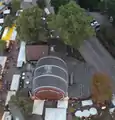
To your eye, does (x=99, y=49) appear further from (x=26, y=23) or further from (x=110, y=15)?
(x=26, y=23)

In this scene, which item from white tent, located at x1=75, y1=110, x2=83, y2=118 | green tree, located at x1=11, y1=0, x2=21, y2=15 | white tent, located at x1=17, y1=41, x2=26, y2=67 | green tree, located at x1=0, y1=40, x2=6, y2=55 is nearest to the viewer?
white tent, located at x1=75, y1=110, x2=83, y2=118

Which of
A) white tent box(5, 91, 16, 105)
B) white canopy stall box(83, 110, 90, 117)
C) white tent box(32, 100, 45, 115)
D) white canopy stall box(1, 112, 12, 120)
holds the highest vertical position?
white tent box(5, 91, 16, 105)

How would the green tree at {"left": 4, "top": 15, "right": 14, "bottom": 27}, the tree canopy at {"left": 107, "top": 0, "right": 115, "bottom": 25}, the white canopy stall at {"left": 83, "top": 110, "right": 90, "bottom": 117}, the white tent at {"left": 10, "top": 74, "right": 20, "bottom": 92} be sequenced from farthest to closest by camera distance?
the green tree at {"left": 4, "top": 15, "right": 14, "bottom": 27}, the tree canopy at {"left": 107, "top": 0, "right": 115, "bottom": 25}, the white tent at {"left": 10, "top": 74, "right": 20, "bottom": 92}, the white canopy stall at {"left": 83, "top": 110, "right": 90, "bottom": 117}

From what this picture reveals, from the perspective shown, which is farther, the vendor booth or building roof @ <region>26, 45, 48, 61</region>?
the vendor booth

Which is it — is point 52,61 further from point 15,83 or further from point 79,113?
point 79,113

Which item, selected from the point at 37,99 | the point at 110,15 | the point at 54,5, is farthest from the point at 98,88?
the point at 54,5

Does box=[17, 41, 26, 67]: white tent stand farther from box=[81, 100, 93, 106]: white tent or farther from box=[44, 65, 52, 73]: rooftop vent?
box=[81, 100, 93, 106]: white tent

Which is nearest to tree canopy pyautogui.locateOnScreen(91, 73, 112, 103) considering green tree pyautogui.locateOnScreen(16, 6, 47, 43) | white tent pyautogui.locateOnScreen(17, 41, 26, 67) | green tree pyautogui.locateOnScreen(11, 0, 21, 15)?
green tree pyautogui.locateOnScreen(16, 6, 47, 43)

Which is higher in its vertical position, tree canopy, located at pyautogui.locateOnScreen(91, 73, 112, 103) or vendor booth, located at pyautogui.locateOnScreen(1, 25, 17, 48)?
vendor booth, located at pyautogui.locateOnScreen(1, 25, 17, 48)
